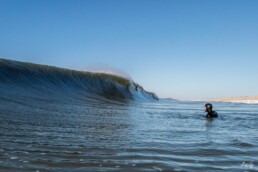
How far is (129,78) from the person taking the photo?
37062 mm

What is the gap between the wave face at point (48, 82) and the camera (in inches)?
653

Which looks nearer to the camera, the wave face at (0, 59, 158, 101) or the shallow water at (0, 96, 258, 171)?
the shallow water at (0, 96, 258, 171)

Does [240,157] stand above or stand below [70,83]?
below

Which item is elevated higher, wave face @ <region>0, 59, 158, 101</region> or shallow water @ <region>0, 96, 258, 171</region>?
wave face @ <region>0, 59, 158, 101</region>

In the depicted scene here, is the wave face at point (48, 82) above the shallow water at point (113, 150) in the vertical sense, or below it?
above

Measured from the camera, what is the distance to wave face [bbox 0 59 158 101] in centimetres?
1659

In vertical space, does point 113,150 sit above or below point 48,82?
below

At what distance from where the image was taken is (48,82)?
20344 mm

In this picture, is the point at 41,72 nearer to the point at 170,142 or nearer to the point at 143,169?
the point at 170,142

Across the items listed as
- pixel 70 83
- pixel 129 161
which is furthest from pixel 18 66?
pixel 129 161

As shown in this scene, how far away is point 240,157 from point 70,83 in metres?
19.1

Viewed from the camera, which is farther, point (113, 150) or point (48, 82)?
point (48, 82)

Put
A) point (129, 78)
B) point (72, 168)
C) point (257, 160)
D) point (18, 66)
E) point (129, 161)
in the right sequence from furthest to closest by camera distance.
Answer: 1. point (129, 78)
2. point (18, 66)
3. point (257, 160)
4. point (129, 161)
5. point (72, 168)

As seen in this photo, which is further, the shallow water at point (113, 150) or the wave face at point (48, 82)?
the wave face at point (48, 82)
